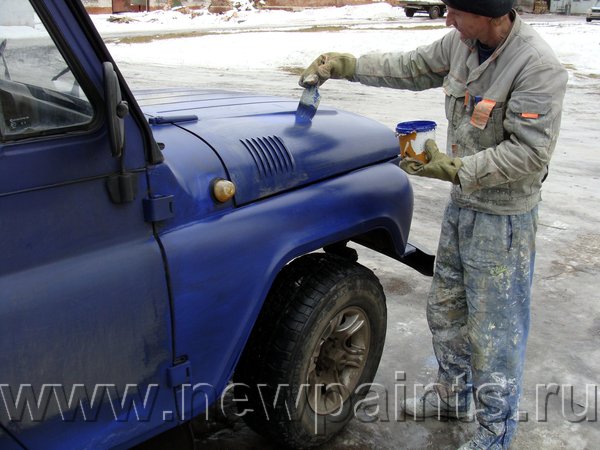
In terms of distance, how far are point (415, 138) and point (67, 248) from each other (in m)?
1.46

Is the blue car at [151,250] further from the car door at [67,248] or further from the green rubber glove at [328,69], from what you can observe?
the green rubber glove at [328,69]

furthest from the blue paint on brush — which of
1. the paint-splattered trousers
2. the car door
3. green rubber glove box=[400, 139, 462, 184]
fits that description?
the car door

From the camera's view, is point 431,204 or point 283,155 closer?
point 283,155

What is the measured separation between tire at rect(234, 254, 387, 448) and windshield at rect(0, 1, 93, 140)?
1.13 m

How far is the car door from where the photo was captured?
169 cm

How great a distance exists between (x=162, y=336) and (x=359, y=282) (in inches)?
40.6

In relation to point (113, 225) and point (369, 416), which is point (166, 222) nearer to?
point (113, 225)

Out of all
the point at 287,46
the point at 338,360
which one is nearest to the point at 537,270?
the point at 338,360

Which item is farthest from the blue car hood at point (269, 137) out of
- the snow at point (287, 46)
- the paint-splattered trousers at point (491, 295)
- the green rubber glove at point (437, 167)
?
the snow at point (287, 46)

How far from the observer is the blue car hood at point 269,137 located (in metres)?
2.33

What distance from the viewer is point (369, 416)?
325 cm

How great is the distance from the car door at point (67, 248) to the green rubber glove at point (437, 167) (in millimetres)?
1109

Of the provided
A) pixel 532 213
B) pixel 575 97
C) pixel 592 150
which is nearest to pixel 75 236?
pixel 532 213

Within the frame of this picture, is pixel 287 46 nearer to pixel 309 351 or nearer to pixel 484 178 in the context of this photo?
pixel 484 178
